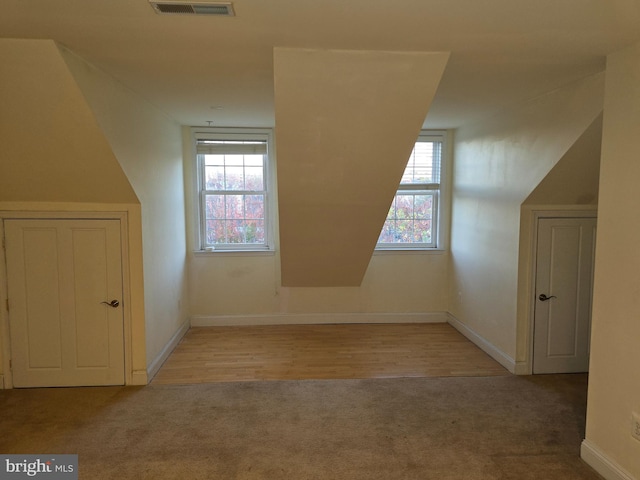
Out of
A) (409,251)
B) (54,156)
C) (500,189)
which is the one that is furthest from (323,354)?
(54,156)

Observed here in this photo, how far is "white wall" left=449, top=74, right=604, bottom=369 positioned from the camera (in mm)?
3199

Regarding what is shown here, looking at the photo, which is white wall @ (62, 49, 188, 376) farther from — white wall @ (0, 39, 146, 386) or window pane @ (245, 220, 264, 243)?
window pane @ (245, 220, 264, 243)

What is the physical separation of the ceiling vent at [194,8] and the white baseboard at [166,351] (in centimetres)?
300

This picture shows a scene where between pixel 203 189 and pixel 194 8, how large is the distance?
142 inches

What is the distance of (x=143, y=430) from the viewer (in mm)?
2893

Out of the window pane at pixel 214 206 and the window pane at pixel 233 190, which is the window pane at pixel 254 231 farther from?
the window pane at pixel 214 206

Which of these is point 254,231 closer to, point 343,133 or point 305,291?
point 305,291

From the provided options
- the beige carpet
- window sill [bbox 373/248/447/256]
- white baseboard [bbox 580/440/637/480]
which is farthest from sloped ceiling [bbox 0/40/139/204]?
white baseboard [bbox 580/440/637/480]

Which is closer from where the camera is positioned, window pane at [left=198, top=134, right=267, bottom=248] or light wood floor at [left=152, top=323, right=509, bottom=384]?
light wood floor at [left=152, top=323, right=509, bottom=384]

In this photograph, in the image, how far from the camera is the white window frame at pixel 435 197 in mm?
5348

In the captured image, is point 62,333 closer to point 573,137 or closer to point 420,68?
point 420,68

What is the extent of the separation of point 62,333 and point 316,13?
337 cm

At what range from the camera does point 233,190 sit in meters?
5.34

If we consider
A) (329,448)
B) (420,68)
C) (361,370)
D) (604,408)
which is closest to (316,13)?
(420,68)
